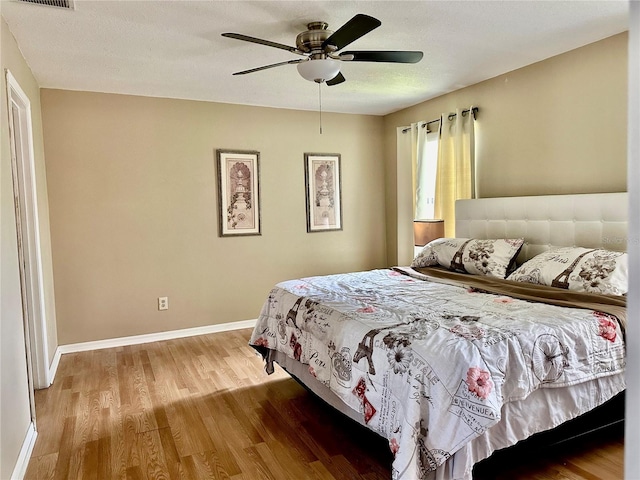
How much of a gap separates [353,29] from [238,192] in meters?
2.78

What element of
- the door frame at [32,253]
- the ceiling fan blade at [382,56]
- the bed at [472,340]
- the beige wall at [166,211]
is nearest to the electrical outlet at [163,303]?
the beige wall at [166,211]

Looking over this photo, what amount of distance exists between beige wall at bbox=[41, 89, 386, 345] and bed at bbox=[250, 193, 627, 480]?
1683 mm

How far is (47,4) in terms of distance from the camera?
7.86ft

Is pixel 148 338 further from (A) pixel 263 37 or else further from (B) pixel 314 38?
(B) pixel 314 38

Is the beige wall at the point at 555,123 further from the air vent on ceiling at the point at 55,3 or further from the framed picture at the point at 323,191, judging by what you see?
the air vent on ceiling at the point at 55,3

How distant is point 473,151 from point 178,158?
2.87 m

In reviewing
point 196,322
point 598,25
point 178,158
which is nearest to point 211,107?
point 178,158

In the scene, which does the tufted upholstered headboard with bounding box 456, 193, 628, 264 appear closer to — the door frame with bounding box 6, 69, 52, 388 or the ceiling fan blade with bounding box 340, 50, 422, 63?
the ceiling fan blade with bounding box 340, 50, 422, 63

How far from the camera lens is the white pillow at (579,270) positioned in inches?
103

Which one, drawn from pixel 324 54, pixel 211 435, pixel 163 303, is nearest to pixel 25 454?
pixel 211 435

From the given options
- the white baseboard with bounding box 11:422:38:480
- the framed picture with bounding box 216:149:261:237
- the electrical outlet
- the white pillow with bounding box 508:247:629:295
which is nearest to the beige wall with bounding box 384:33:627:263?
the white pillow with bounding box 508:247:629:295

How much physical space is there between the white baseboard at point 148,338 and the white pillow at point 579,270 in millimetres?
2901

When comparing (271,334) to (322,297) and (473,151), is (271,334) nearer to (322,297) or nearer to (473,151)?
(322,297)

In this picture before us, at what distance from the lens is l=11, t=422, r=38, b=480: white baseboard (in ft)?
7.11
